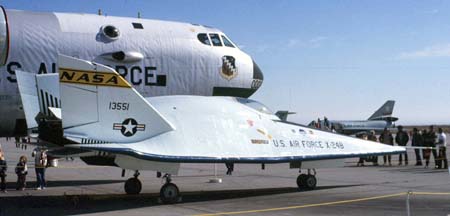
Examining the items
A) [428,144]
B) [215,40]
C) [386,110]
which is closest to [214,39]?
[215,40]

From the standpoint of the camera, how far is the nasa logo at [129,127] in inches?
471

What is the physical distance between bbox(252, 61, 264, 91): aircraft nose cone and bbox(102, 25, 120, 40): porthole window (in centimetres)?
442

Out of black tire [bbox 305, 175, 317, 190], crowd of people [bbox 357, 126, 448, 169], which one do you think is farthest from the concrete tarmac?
crowd of people [bbox 357, 126, 448, 169]

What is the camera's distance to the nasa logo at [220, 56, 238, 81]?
15630 mm

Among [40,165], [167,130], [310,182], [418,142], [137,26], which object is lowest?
[310,182]

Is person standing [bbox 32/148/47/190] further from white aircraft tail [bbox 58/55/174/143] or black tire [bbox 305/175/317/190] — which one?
black tire [bbox 305/175/317/190]

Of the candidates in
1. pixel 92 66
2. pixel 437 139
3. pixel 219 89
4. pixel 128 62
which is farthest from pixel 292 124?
pixel 437 139

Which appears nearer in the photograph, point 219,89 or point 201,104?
point 201,104

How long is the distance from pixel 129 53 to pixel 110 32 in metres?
0.82

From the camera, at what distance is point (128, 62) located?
14305 mm

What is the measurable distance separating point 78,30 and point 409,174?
12552 mm

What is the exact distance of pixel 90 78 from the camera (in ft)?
37.6

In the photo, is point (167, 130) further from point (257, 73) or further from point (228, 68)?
point (257, 73)

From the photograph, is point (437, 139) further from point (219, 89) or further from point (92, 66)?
point (92, 66)
